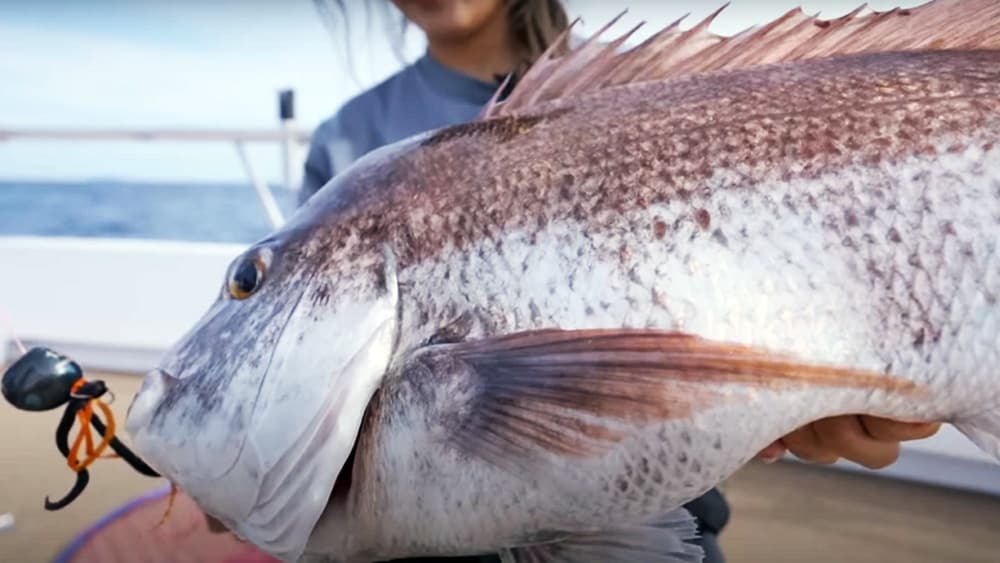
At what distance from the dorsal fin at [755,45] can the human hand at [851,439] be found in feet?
1.11

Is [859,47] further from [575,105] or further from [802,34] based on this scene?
[575,105]

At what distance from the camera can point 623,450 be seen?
59 cm

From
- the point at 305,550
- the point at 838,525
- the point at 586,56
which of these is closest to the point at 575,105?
the point at 586,56

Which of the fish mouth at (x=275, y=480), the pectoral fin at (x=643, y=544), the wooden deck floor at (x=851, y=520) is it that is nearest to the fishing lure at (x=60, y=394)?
the fish mouth at (x=275, y=480)

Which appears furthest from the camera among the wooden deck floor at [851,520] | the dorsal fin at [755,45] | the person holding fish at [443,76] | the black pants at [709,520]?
the wooden deck floor at [851,520]

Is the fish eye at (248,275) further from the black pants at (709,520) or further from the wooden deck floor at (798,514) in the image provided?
the wooden deck floor at (798,514)

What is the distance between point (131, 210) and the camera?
17.6 m

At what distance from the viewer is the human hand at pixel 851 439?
2.37 ft

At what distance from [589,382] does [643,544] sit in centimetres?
→ 17

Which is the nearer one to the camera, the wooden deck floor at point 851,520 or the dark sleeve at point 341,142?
the dark sleeve at point 341,142

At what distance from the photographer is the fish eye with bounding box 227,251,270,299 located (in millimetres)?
711

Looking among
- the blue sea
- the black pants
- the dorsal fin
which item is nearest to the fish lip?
the dorsal fin

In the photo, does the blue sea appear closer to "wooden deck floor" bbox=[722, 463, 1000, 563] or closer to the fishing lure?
"wooden deck floor" bbox=[722, 463, 1000, 563]

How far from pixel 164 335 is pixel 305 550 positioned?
2190 millimetres
